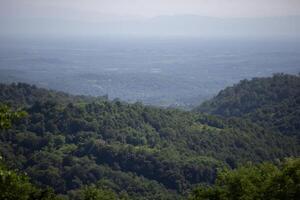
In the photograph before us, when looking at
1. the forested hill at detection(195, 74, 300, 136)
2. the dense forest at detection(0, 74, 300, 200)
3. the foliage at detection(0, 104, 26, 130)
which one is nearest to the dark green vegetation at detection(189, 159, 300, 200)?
the foliage at detection(0, 104, 26, 130)

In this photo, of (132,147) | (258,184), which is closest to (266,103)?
(132,147)

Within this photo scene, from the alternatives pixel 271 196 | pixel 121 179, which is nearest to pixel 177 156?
pixel 121 179

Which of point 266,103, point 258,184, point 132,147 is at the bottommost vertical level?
point 132,147

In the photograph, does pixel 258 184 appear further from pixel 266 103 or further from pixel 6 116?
pixel 266 103

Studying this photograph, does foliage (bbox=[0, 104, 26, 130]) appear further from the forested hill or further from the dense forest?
the forested hill

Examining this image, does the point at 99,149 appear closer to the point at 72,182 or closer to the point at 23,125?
the point at 72,182

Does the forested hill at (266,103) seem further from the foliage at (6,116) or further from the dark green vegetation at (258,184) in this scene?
the foliage at (6,116)

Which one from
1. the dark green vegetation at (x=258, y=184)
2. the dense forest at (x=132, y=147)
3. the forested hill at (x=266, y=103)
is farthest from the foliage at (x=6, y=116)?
the forested hill at (x=266, y=103)
